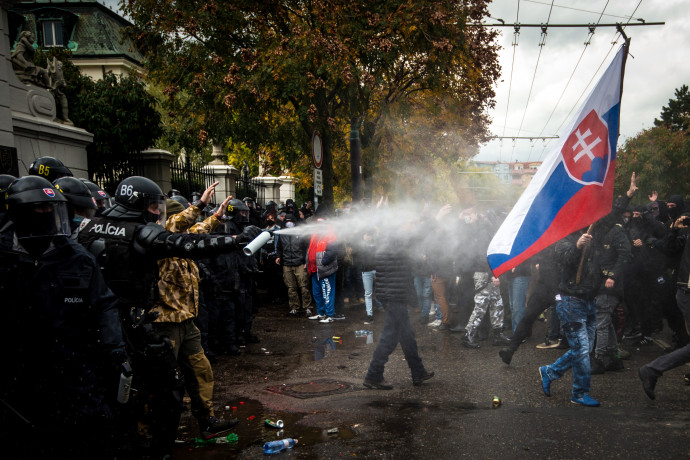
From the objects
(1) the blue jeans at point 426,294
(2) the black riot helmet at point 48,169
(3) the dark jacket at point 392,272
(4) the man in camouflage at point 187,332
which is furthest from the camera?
(1) the blue jeans at point 426,294

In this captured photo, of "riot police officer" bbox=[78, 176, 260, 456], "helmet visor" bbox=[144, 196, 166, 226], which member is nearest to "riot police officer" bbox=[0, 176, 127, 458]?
"riot police officer" bbox=[78, 176, 260, 456]

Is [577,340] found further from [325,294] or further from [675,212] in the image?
[325,294]

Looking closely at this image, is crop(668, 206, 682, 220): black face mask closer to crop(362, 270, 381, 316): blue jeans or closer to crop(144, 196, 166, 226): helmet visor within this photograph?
crop(362, 270, 381, 316): blue jeans

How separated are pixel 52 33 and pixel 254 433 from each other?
44226mm

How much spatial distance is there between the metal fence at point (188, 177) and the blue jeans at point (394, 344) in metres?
7.84

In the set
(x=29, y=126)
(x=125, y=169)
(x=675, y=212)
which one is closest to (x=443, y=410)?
(x=675, y=212)

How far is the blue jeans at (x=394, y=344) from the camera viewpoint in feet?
21.5

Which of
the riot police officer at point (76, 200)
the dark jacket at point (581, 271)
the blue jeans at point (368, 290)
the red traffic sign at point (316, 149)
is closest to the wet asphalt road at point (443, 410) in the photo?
the dark jacket at point (581, 271)

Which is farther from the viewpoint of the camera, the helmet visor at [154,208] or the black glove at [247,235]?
the helmet visor at [154,208]

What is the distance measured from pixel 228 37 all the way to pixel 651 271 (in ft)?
34.5

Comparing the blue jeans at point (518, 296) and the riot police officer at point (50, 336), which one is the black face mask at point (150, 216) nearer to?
the riot police officer at point (50, 336)

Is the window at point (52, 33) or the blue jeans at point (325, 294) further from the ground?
the window at point (52, 33)

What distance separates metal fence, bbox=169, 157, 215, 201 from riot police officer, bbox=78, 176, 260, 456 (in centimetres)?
888

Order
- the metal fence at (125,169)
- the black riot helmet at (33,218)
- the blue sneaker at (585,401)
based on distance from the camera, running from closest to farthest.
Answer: the black riot helmet at (33,218) → the blue sneaker at (585,401) → the metal fence at (125,169)
